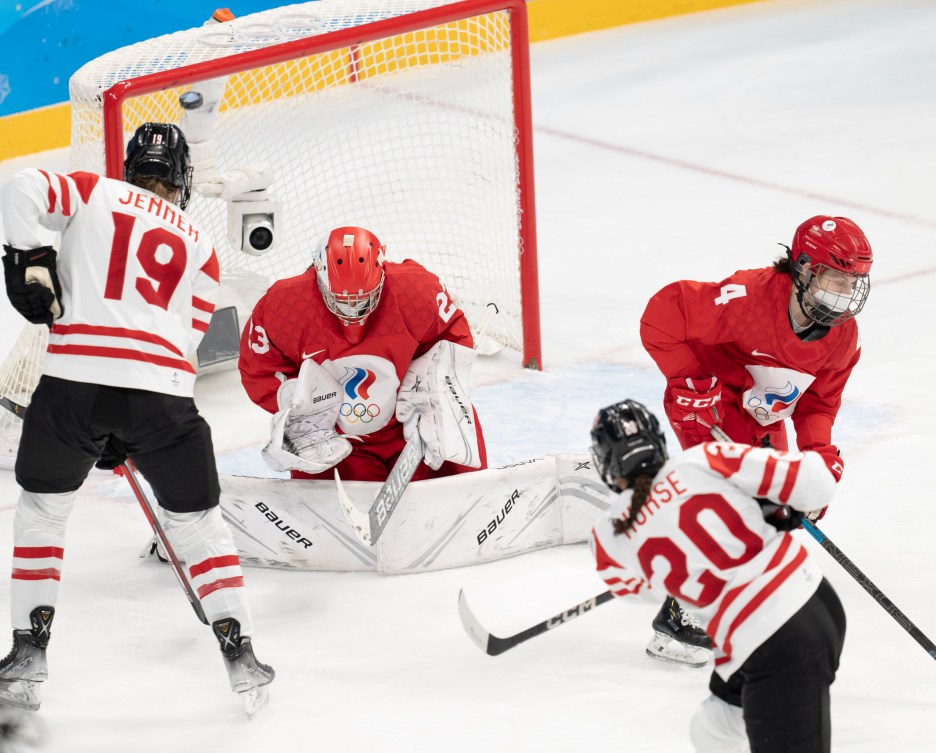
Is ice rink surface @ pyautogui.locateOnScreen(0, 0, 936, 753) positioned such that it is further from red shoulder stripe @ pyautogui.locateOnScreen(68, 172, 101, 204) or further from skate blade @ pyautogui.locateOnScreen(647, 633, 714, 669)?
red shoulder stripe @ pyautogui.locateOnScreen(68, 172, 101, 204)

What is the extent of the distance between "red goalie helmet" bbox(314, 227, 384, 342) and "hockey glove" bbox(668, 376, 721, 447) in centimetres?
69

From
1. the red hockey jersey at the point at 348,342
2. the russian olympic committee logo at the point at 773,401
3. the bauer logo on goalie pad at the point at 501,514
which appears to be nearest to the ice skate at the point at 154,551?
the red hockey jersey at the point at 348,342

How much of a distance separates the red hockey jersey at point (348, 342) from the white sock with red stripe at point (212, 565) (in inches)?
23.8

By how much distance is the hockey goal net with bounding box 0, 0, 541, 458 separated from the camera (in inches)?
166

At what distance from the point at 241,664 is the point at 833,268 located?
1397 mm

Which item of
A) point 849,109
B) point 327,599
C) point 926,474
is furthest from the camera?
point 849,109

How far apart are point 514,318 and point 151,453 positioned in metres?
2.14

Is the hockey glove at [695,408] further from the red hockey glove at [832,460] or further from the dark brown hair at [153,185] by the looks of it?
the dark brown hair at [153,185]

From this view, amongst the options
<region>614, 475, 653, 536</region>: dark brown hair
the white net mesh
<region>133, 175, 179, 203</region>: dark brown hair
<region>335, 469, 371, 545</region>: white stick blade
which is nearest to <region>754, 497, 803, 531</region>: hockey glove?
<region>614, 475, 653, 536</region>: dark brown hair

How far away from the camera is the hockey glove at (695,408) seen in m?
3.19

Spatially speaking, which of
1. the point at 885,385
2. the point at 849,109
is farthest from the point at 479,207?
the point at 849,109

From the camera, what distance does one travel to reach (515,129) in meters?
4.59

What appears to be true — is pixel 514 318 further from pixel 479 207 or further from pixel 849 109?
pixel 849 109

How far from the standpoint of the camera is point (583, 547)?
3.65m
